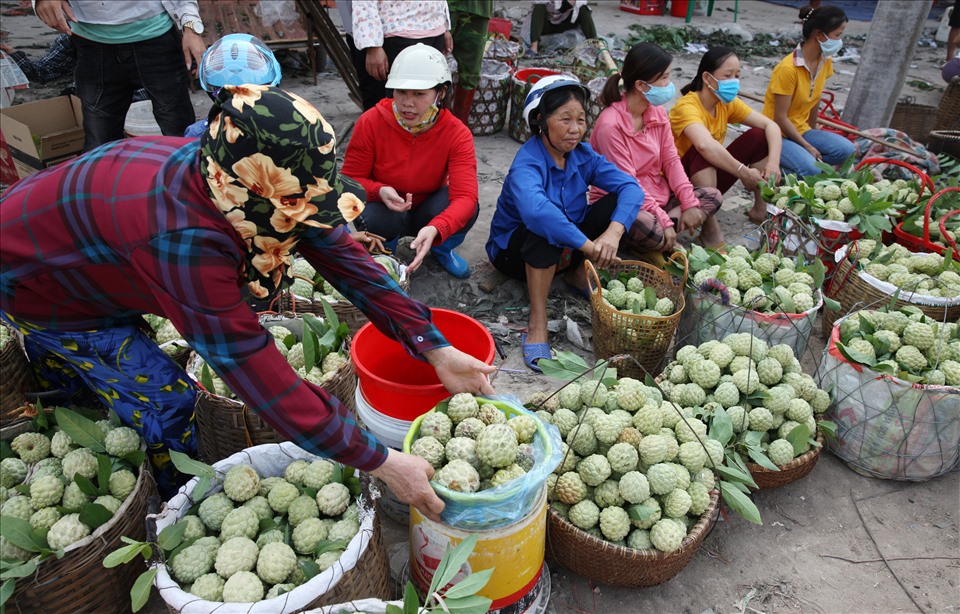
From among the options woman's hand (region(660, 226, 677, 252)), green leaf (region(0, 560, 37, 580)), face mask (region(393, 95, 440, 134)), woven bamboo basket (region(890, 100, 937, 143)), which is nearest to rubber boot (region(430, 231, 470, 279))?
face mask (region(393, 95, 440, 134))

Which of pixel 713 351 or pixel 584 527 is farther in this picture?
pixel 713 351

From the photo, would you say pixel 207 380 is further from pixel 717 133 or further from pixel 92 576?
pixel 717 133

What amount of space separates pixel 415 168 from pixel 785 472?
2.52 metres

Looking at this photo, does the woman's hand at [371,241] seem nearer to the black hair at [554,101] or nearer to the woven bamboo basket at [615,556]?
the black hair at [554,101]

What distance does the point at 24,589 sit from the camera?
5.64 feet

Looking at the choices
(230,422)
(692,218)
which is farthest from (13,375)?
(692,218)

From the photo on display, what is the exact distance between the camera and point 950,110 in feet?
21.6

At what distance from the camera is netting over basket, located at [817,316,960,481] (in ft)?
8.45

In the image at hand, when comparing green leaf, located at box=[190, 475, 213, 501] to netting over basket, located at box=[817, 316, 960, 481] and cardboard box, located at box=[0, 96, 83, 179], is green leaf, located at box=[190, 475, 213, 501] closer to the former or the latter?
netting over basket, located at box=[817, 316, 960, 481]

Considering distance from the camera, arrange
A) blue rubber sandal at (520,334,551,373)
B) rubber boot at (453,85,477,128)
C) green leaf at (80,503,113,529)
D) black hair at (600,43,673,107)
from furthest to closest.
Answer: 1. rubber boot at (453,85,477,128)
2. black hair at (600,43,673,107)
3. blue rubber sandal at (520,334,551,373)
4. green leaf at (80,503,113,529)

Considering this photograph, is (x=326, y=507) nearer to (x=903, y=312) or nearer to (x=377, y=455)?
(x=377, y=455)

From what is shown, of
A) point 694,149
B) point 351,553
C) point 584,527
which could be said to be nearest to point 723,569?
point 584,527

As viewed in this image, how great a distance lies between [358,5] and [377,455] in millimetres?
3447

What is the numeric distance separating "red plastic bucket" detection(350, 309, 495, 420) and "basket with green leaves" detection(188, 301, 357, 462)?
5.5 inches
